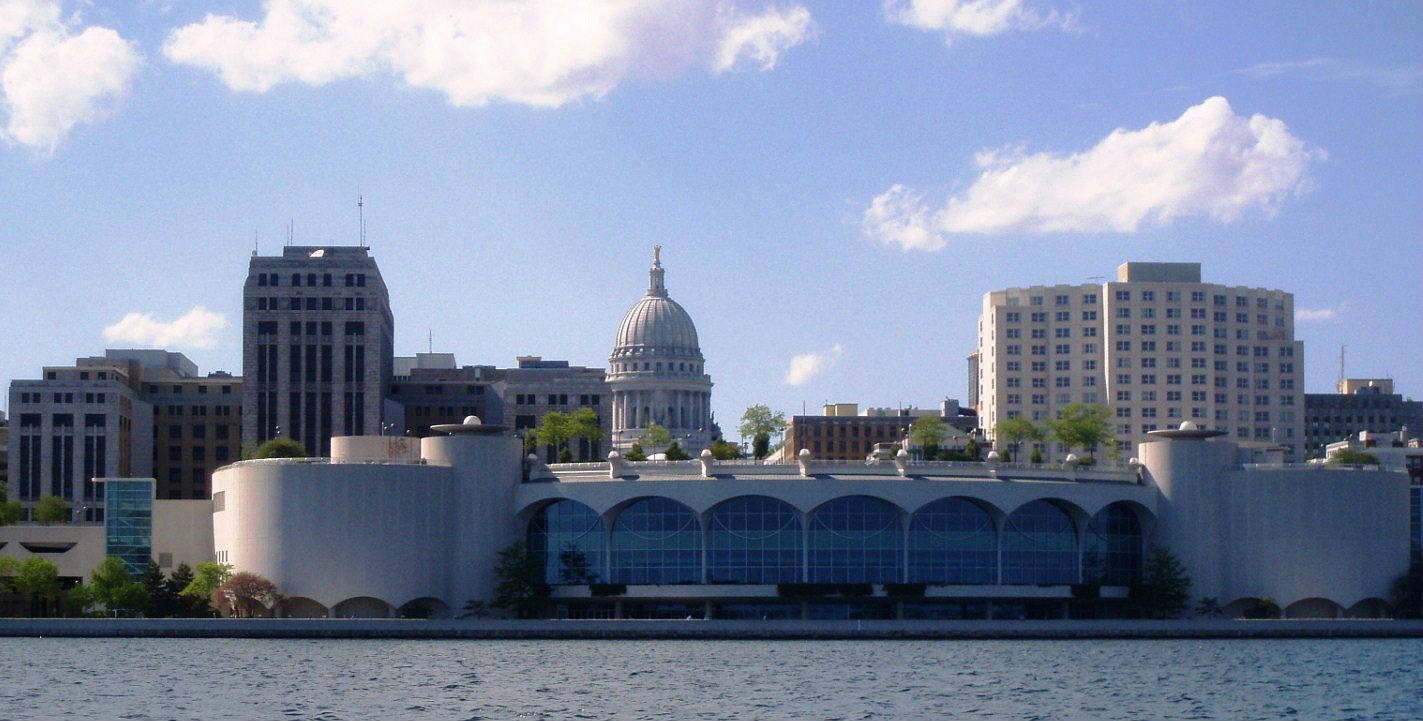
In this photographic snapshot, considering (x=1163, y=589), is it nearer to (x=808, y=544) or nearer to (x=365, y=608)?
(x=808, y=544)

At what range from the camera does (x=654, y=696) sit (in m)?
96.2

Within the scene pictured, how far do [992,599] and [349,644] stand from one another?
4718 cm

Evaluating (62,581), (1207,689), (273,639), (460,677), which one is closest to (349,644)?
(273,639)

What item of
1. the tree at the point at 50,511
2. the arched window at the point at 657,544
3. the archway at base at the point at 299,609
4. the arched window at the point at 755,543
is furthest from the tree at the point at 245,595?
the tree at the point at 50,511

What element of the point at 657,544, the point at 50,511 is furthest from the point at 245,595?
the point at 50,511

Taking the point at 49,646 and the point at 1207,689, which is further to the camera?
the point at 49,646

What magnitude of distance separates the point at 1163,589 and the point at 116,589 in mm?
74323

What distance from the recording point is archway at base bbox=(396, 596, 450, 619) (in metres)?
152

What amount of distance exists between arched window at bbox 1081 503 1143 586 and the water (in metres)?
20.6

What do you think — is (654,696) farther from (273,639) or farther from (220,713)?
(273,639)

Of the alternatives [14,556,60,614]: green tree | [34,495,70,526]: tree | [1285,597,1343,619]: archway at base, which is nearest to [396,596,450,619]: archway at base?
[14,556,60,614]: green tree

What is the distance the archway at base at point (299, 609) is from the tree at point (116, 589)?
962 centimetres

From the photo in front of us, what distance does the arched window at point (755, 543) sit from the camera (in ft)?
502

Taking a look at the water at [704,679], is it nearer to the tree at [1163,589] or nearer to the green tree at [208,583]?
the green tree at [208,583]
